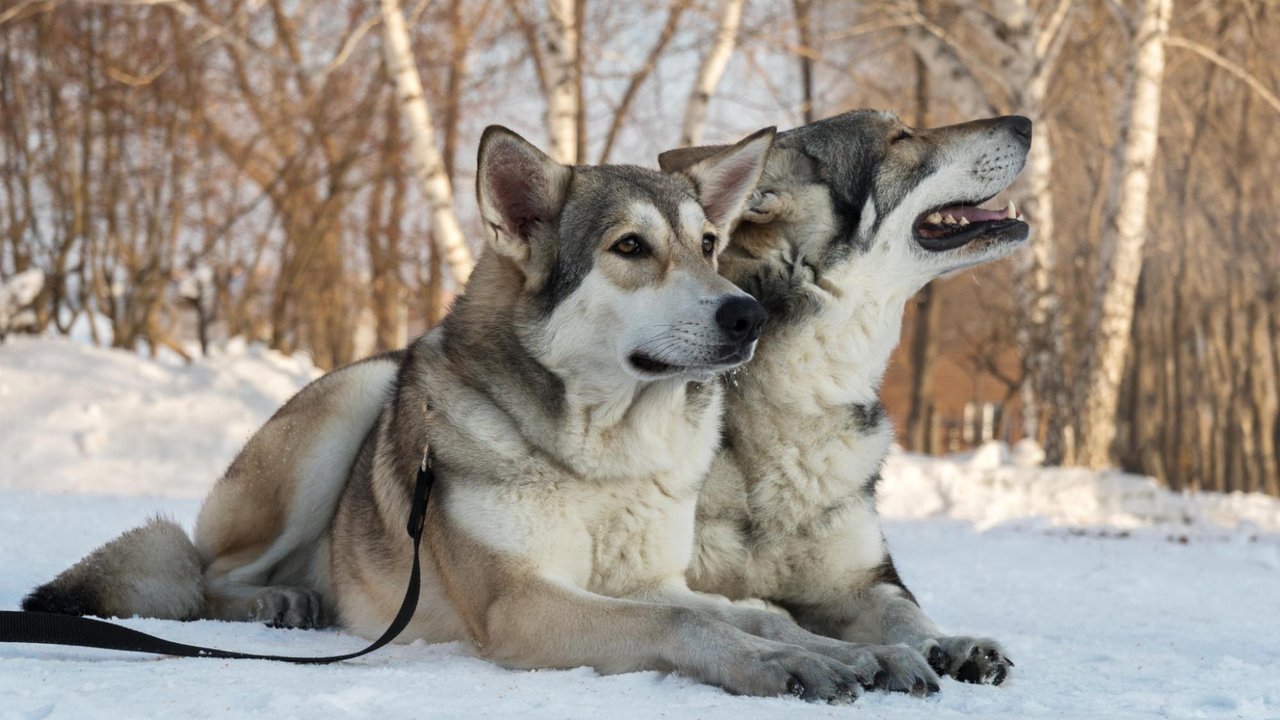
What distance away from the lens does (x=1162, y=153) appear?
1873cm

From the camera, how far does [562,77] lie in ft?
36.7

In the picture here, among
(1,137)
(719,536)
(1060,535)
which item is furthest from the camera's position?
(1,137)

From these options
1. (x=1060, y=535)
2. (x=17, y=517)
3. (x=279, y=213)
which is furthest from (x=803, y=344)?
(x=279, y=213)

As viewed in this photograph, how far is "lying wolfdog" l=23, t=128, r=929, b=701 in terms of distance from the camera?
10.4 feet

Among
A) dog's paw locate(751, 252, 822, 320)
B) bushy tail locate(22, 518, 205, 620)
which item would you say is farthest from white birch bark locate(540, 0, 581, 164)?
bushy tail locate(22, 518, 205, 620)

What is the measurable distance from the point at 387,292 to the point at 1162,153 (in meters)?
13.3

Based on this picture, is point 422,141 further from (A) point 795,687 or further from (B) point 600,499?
(A) point 795,687

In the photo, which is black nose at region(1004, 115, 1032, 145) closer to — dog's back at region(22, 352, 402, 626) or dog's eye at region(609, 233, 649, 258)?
dog's eye at region(609, 233, 649, 258)

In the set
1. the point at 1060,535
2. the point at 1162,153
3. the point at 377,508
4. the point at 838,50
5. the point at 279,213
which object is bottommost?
the point at 1060,535

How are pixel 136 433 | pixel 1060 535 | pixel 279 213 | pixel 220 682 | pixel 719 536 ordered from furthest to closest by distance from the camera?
pixel 279 213 < pixel 136 433 < pixel 1060 535 < pixel 719 536 < pixel 220 682

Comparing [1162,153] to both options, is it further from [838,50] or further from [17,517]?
[17,517]

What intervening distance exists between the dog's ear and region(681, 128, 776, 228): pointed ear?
49 cm

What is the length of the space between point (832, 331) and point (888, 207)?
49cm

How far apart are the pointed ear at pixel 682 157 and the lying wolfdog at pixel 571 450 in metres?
0.34
